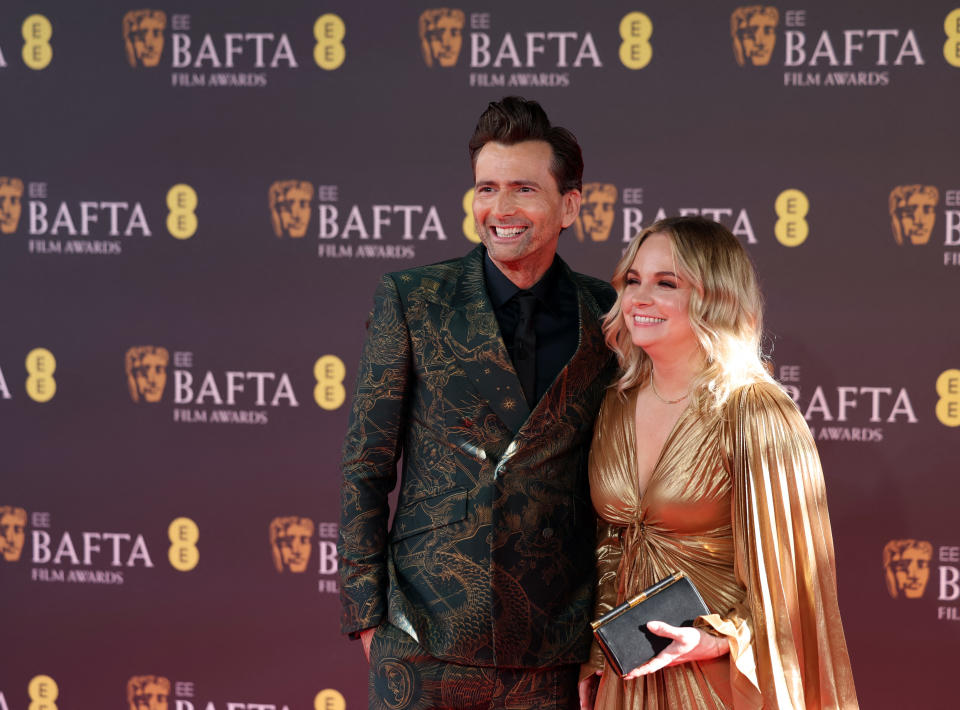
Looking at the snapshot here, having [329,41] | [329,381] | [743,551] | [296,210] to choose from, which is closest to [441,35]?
[329,41]

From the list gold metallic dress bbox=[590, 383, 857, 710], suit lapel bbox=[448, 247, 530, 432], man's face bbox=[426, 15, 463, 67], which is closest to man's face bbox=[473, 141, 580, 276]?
suit lapel bbox=[448, 247, 530, 432]

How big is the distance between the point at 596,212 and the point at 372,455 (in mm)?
1438

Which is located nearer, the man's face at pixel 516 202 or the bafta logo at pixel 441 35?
the man's face at pixel 516 202

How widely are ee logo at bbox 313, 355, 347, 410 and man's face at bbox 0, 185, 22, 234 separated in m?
1.21

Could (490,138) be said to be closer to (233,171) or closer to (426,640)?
(426,640)

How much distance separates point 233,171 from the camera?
3342 millimetres

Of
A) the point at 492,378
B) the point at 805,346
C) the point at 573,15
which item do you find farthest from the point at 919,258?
the point at 492,378

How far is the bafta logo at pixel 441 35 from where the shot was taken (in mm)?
3191

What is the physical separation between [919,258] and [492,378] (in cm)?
174

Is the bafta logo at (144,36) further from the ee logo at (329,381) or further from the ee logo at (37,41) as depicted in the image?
the ee logo at (329,381)

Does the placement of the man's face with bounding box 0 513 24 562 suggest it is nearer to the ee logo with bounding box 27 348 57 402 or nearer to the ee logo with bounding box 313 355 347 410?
the ee logo with bounding box 27 348 57 402

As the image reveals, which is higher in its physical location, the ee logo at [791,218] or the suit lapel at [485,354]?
the ee logo at [791,218]

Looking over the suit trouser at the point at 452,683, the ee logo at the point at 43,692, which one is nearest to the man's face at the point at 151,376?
the ee logo at the point at 43,692

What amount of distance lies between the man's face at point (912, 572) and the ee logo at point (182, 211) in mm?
2539
